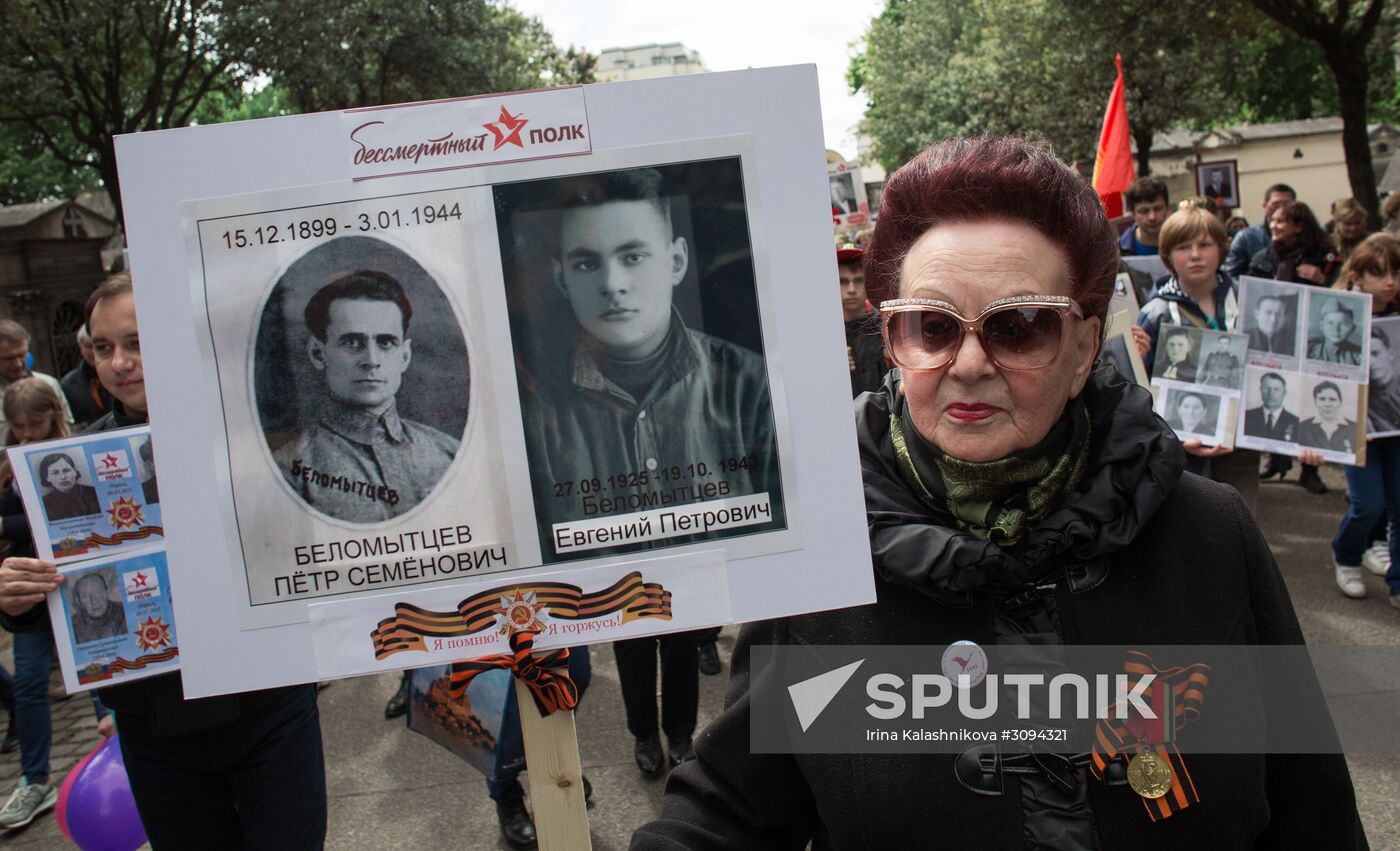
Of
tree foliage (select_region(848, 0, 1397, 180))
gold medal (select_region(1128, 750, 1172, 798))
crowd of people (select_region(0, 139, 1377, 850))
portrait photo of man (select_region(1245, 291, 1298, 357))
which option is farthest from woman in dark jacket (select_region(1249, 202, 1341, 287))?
gold medal (select_region(1128, 750, 1172, 798))

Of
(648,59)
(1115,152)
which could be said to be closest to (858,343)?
(1115,152)

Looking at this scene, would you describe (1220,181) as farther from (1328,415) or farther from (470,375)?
(470,375)

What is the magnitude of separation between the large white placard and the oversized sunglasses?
0.26 meters

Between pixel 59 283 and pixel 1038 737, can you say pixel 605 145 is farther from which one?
pixel 59 283

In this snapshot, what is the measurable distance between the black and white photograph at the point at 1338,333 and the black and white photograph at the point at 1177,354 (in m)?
0.62

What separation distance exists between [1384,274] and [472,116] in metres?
Result: 5.92

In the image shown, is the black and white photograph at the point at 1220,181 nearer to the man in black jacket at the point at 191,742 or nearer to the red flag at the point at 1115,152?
the red flag at the point at 1115,152

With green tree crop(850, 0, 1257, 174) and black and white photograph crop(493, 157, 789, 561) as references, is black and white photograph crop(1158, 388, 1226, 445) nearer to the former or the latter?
green tree crop(850, 0, 1257, 174)

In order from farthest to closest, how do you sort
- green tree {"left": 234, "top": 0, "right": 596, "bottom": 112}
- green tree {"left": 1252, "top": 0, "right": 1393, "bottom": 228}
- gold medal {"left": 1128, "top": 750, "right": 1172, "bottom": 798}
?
green tree {"left": 234, "top": 0, "right": 596, "bottom": 112} → green tree {"left": 1252, "top": 0, "right": 1393, "bottom": 228} → gold medal {"left": 1128, "top": 750, "right": 1172, "bottom": 798}

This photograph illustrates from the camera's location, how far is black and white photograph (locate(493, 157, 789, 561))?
1427 millimetres

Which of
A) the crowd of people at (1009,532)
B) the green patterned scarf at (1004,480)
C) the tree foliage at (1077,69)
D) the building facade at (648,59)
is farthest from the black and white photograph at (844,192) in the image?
the building facade at (648,59)

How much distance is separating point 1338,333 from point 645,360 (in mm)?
4937

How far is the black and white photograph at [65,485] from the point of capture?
2.54m

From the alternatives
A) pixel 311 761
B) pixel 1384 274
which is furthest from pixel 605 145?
pixel 1384 274
